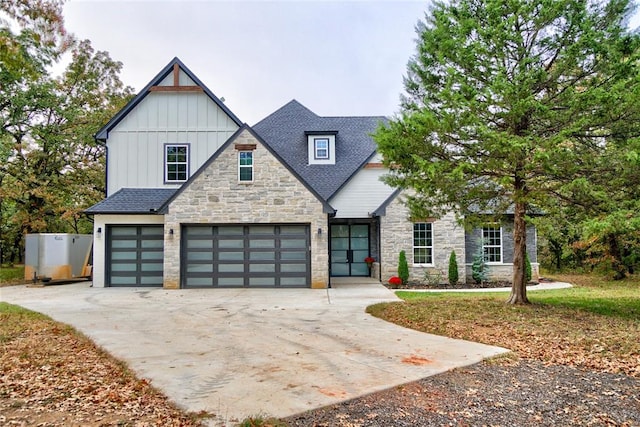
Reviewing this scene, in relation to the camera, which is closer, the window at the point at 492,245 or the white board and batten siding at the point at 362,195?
the window at the point at 492,245

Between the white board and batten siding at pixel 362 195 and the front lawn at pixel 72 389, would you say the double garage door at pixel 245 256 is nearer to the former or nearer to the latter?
the white board and batten siding at pixel 362 195

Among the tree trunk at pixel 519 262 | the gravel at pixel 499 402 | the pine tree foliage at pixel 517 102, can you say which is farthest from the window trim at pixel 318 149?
the gravel at pixel 499 402

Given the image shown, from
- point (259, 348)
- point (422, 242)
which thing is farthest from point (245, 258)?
point (259, 348)

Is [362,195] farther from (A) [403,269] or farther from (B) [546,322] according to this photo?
(B) [546,322]

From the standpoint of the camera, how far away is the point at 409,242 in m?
17.0

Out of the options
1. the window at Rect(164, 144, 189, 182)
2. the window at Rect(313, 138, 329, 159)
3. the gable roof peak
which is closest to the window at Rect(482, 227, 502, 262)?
the window at Rect(313, 138, 329, 159)

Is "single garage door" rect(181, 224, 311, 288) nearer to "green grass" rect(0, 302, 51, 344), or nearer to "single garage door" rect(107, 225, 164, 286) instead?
"single garage door" rect(107, 225, 164, 286)

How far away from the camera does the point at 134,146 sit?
17438 millimetres

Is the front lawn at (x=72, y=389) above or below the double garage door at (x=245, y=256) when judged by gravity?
below

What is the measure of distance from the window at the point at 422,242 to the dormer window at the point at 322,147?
5010mm

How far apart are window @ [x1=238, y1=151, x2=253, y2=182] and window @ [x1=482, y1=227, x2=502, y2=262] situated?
361 inches

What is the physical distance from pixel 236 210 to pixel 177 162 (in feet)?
12.6

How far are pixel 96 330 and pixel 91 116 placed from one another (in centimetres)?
1728

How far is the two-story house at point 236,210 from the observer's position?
603 inches
